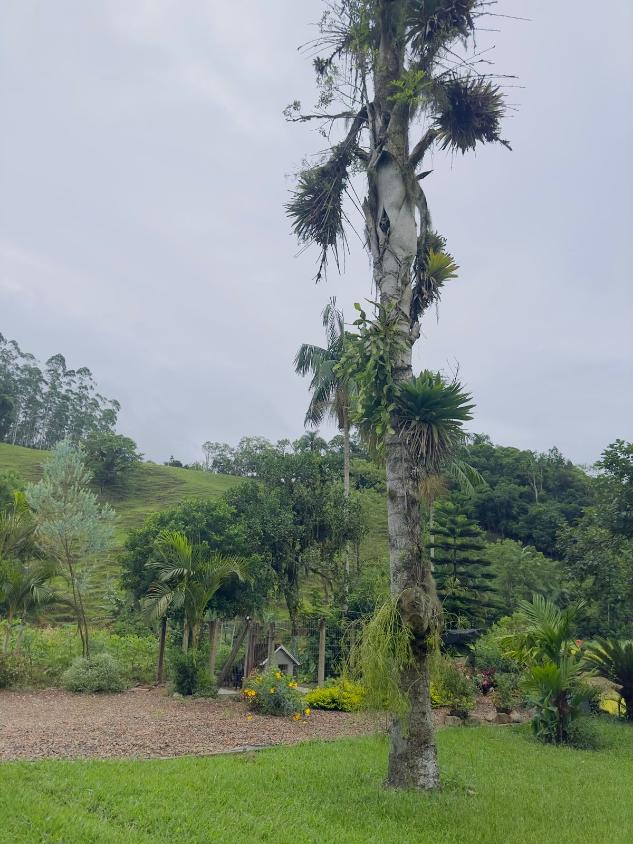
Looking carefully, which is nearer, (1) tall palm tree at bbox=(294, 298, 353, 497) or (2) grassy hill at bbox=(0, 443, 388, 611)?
(1) tall palm tree at bbox=(294, 298, 353, 497)

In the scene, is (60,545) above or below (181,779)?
above

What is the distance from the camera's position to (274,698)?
965 cm

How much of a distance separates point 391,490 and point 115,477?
145ft

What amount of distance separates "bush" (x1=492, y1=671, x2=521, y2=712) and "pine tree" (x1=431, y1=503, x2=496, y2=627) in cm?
612

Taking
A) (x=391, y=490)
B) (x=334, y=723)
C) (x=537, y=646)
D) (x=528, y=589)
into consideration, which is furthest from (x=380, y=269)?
(x=528, y=589)

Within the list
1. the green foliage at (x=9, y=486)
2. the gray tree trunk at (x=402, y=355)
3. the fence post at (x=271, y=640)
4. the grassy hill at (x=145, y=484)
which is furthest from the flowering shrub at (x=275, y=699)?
the grassy hill at (x=145, y=484)

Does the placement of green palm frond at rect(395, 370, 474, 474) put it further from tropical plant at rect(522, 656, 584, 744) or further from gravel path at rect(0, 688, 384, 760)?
tropical plant at rect(522, 656, 584, 744)

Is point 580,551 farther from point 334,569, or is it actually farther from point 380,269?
point 380,269

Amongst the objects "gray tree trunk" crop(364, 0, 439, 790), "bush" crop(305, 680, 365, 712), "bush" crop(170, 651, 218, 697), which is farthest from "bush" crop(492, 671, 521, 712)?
"gray tree trunk" crop(364, 0, 439, 790)

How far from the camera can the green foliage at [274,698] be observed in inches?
379

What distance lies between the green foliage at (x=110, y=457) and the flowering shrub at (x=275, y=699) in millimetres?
37889

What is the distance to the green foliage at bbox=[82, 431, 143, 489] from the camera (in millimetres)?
45562

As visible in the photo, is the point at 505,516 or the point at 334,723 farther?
the point at 505,516

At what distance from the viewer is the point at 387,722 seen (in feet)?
18.7
